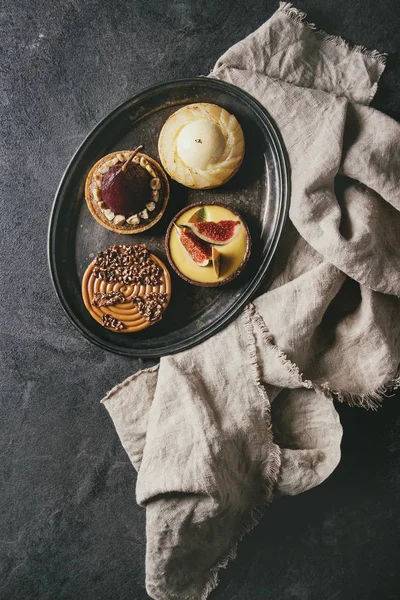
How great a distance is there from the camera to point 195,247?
6.93 ft

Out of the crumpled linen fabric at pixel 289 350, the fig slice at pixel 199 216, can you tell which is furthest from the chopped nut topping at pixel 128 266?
the crumpled linen fabric at pixel 289 350

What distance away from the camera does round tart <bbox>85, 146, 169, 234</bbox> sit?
2.13 m

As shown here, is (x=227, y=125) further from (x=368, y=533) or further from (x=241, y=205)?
(x=368, y=533)

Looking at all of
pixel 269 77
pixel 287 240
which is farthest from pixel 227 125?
pixel 287 240

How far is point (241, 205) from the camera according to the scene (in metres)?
2.26

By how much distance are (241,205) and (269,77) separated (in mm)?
526

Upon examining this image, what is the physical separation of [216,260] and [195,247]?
0.10 metres

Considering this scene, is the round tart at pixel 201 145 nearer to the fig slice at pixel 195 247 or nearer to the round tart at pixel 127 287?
the fig slice at pixel 195 247

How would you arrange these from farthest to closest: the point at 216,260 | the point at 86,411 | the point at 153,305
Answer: the point at 86,411 < the point at 153,305 < the point at 216,260

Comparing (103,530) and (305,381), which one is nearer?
(305,381)

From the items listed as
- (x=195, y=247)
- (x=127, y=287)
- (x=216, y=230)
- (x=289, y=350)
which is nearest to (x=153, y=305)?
(x=127, y=287)

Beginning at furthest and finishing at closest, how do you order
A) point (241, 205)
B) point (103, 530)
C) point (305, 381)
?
point (103, 530) < point (241, 205) < point (305, 381)

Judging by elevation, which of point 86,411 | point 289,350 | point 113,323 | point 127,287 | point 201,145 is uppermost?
point 201,145

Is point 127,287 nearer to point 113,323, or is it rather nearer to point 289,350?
point 113,323
